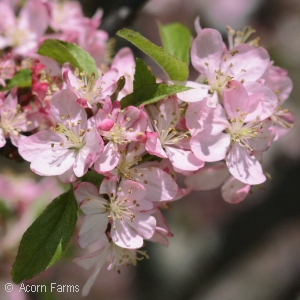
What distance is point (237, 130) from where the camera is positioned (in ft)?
3.57

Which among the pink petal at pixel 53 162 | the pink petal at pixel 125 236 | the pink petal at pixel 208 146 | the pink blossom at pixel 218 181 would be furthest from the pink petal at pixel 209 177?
the pink petal at pixel 53 162

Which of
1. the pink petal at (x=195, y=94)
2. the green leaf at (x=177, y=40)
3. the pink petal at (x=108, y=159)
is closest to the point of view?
the pink petal at (x=108, y=159)

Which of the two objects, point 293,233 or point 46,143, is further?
point 293,233

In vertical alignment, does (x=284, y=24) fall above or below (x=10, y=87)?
below

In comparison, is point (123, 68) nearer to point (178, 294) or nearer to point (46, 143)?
point (46, 143)

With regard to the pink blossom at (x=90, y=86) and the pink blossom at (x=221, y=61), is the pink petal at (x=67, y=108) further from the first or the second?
the pink blossom at (x=221, y=61)

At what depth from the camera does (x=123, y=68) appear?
51.4 inches

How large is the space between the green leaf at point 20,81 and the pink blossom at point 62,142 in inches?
9.0

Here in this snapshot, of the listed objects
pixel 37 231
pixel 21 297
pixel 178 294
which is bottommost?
pixel 178 294

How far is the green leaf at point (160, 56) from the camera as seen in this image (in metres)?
0.97

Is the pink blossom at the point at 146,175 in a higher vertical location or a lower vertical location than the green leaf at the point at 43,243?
higher

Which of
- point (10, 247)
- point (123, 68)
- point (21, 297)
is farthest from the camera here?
point (21, 297)

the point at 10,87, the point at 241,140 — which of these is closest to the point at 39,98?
the point at 10,87

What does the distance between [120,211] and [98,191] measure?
0.07m
